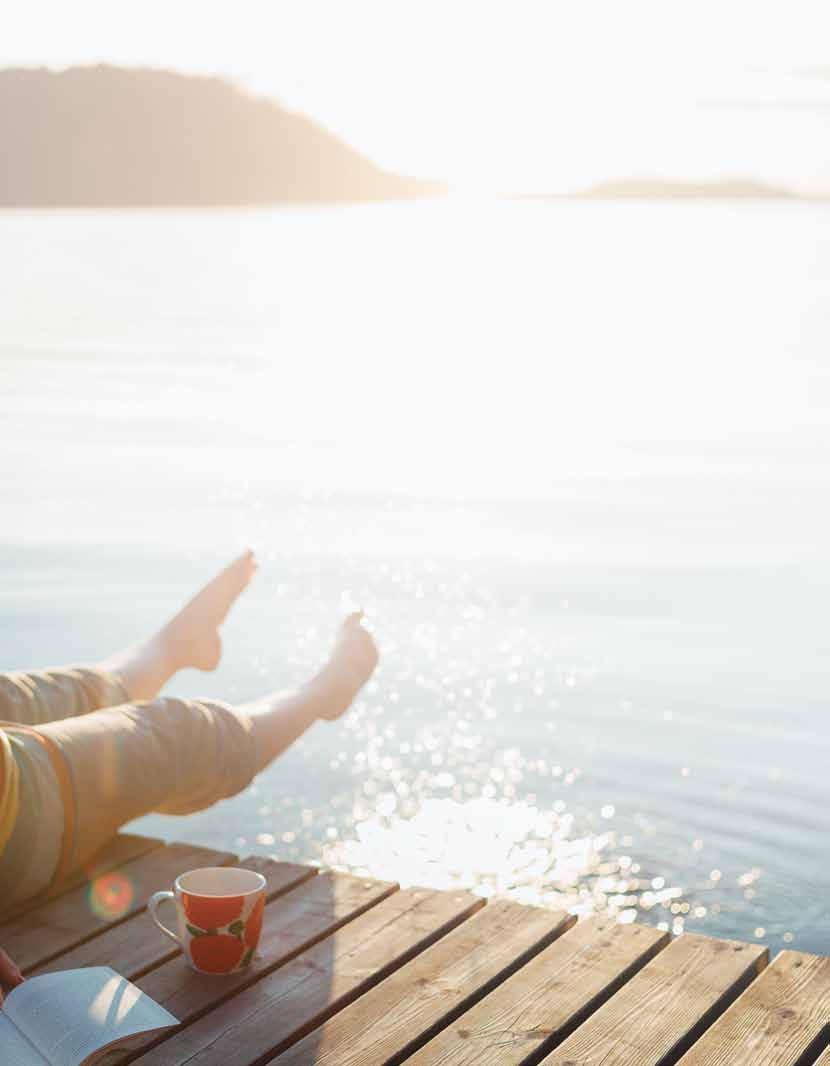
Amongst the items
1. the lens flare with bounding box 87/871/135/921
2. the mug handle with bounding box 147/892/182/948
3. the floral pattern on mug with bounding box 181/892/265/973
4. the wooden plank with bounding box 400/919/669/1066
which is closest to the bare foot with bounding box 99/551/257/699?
the lens flare with bounding box 87/871/135/921

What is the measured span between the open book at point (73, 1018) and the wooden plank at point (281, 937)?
0.10m

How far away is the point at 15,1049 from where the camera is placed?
6.90ft

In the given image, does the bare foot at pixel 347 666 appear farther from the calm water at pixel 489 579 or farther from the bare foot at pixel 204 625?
the calm water at pixel 489 579

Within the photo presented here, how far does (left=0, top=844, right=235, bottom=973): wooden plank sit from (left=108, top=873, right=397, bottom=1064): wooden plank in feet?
0.61

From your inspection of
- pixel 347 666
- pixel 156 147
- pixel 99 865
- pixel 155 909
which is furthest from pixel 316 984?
pixel 156 147

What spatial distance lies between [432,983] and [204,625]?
1672 mm

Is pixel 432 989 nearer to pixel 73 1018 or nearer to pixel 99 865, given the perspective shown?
pixel 73 1018

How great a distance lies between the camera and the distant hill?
77.9 metres

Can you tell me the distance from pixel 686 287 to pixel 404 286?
19.2 ft

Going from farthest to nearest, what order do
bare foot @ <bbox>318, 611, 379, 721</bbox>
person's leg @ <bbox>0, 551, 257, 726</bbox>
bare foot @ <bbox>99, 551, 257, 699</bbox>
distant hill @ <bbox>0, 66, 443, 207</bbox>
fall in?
distant hill @ <bbox>0, 66, 443, 207</bbox>, bare foot @ <bbox>318, 611, 379, 721</bbox>, bare foot @ <bbox>99, 551, 257, 699</bbox>, person's leg @ <bbox>0, 551, 257, 726</bbox>

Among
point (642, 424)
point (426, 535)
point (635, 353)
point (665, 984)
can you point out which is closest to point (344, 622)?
point (665, 984)

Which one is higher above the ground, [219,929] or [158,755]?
[158,755]

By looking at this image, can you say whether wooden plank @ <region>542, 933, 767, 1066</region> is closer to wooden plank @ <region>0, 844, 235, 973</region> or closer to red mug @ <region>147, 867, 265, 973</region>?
red mug @ <region>147, 867, 265, 973</region>

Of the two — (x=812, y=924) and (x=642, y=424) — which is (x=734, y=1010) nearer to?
(x=812, y=924)
